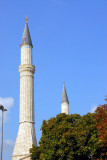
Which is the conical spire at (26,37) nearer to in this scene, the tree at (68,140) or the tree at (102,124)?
the tree at (68,140)

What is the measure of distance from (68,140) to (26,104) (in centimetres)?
1159

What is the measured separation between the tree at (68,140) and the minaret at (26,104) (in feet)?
19.3

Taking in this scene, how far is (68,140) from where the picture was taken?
2730cm

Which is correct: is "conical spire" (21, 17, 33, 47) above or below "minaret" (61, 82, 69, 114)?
above

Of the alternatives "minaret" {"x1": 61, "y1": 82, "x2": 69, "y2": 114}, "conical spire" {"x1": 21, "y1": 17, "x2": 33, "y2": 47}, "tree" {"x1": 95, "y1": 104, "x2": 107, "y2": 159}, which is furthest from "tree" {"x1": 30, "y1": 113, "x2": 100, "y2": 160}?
"minaret" {"x1": 61, "y1": 82, "x2": 69, "y2": 114}

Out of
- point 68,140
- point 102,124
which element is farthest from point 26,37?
point 102,124

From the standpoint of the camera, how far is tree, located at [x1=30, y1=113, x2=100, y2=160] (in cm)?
2716

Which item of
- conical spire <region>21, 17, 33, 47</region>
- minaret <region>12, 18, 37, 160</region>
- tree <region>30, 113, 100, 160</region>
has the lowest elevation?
tree <region>30, 113, 100, 160</region>

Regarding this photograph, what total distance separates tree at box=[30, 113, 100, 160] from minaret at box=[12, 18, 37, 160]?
5.87m

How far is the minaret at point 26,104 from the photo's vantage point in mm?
35281

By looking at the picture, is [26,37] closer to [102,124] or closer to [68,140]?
[68,140]

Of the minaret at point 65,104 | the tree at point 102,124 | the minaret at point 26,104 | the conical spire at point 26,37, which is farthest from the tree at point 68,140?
the minaret at point 65,104

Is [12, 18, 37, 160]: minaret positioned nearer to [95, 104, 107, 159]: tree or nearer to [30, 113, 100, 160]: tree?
[30, 113, 100, 160]: tree

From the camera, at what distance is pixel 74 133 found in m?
27.8
